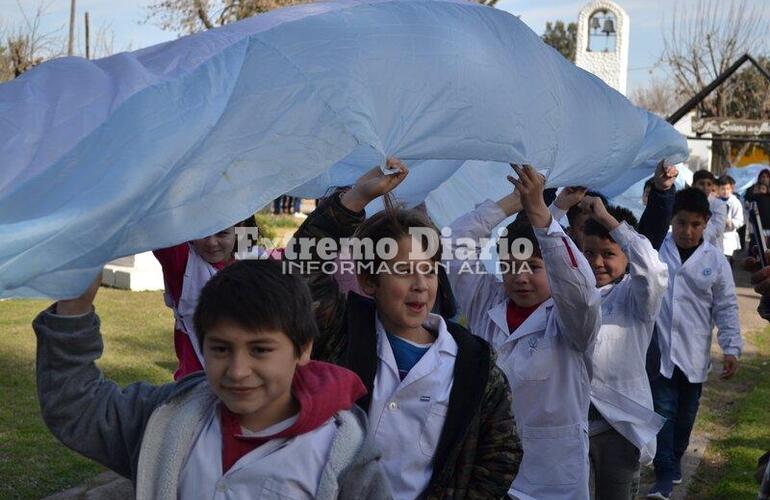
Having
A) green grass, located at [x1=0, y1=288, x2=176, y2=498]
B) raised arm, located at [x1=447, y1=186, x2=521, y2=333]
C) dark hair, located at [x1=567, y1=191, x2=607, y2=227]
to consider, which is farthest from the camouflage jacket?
green grass, located at [x1=0, y1=288, x2=176, y2=498]

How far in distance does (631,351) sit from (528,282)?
895mm

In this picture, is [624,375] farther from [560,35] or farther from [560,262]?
[560,35]

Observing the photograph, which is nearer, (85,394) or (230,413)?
(85,394)

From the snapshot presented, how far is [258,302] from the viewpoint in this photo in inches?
105

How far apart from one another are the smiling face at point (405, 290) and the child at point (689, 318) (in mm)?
4029

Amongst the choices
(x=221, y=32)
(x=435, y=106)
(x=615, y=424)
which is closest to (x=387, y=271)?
(x=435, y=106)

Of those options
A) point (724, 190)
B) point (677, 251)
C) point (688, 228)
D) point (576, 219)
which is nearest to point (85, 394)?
point (576, 219)

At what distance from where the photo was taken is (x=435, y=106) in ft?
13.1

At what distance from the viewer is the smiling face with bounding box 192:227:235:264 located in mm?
5430

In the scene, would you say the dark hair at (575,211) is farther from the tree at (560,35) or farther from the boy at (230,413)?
Result: the tree at (560,35)

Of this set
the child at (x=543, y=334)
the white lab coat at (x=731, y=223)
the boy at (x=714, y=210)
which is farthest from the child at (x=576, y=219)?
the white lab coat at (x=731, y=223)

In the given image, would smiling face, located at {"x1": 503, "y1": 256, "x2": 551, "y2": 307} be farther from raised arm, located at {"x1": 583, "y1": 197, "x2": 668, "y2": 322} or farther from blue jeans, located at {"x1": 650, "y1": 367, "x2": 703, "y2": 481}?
blue jeans, located at {"x1": 650, "y1": 367, "x2": 703, "y2": 481}

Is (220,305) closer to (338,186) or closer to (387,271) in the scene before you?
(387,271)

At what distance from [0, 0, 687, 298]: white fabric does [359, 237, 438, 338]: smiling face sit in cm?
35
